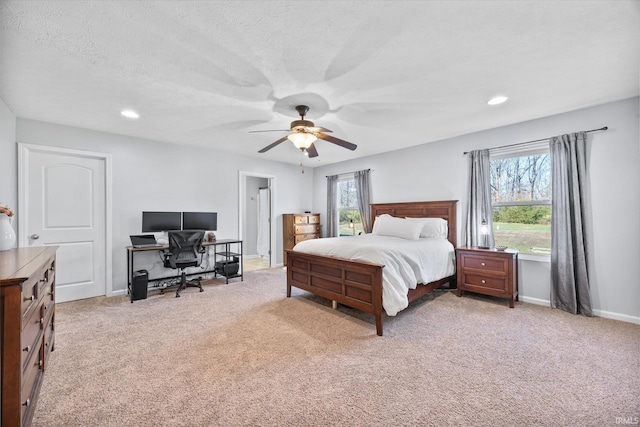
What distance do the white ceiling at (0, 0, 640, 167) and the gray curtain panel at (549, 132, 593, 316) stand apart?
0.52 m

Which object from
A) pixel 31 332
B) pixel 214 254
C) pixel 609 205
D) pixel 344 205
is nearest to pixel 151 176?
pixel 214 254

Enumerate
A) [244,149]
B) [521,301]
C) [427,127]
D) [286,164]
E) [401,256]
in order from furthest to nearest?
[286,164] < [244,149] < [427,127] < [521,301] < [401,256]

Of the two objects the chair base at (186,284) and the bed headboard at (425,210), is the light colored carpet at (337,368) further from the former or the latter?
the bed headboard at (425,210)

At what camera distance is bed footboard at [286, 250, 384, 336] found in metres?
2.72

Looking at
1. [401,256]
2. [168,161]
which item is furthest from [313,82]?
[168,161]

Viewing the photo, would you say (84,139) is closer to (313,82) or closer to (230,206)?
(230,206)

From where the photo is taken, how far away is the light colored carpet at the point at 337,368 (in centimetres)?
159

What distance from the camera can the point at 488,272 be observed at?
354 cm

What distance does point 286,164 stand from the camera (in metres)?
6.28

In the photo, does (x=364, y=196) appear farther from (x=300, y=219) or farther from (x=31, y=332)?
(x=31, y=332)

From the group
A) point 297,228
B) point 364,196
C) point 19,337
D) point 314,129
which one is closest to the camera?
point 19,337

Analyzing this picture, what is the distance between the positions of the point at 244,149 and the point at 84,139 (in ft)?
7.48

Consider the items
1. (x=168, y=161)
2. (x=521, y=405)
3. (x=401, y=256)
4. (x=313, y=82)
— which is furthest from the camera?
(x=168, y=161)

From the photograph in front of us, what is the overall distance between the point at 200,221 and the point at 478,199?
4.59 m
